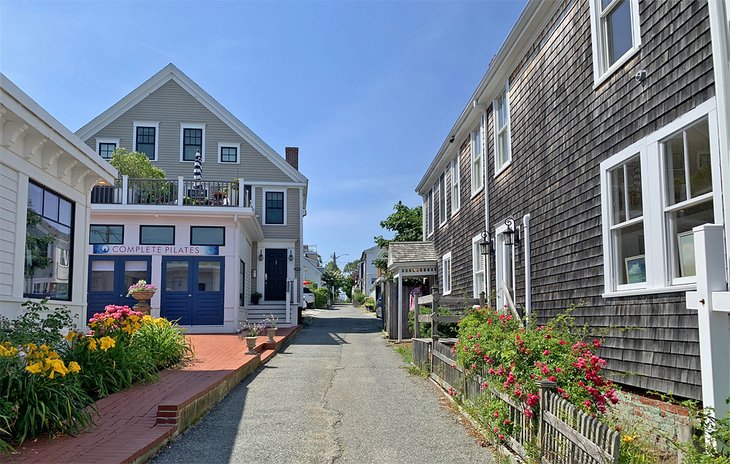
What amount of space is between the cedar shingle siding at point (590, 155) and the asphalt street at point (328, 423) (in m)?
2.05

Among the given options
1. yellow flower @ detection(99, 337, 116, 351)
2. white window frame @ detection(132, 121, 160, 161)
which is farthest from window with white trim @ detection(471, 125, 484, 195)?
white window frame @ detection(132, 121, 160, 161)

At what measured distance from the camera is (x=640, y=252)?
21.7 ft

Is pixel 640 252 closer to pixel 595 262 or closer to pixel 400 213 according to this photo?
pixel 595 262

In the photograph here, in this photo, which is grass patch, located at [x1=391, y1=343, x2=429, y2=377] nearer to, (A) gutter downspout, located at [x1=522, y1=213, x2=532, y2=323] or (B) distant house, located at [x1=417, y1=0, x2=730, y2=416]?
(B) distant house, located at [x1=417, y1=0, x2=730, y2=416]

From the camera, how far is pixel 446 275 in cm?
1770

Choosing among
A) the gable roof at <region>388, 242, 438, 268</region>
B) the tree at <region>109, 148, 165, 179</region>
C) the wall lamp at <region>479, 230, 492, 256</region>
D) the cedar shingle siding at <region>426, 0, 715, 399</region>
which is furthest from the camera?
the tree at <region>109, 148, 165, 179</region>

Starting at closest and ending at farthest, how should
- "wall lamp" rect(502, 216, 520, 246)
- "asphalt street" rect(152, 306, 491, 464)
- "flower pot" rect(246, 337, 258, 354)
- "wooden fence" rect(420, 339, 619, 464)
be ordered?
1. "wooden fence" rect(420, 339, 619, 464)
2. "asphalt street" rect(152, 306, 491, 464)
3. "wall lamp" rect(502, 216, 520, 246)
4. "flower pot" rect(246, 337, 258, 354)

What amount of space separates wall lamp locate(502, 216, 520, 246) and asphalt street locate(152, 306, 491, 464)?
2938 mm

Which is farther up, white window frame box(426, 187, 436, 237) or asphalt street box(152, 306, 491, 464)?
white window frame box(426, 187, 436, 237)

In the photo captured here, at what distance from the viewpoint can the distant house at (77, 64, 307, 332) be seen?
17.8 metres

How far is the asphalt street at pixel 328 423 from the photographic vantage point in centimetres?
593

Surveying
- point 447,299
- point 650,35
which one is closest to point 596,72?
point 650,35

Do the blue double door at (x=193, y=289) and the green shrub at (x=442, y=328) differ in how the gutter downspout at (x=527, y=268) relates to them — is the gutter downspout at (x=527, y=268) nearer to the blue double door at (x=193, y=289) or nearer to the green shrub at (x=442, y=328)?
the green shrub at (x=442, y=328)

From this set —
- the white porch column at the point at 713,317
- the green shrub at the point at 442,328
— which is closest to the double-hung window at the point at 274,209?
the green shrub at the point at 442,328
